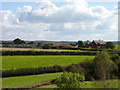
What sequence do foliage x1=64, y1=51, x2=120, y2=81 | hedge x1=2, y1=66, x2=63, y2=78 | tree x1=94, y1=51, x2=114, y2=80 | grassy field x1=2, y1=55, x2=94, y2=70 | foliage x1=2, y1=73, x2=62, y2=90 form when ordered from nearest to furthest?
foliage x1=2, y1=73, x2=62, y2=90, tree x1=94, y1=51, x2=114, y2=80, foliage x1=64, y1=51, x2=120, y2=81, hedge x1=2, y1=66, x2=63, y2=78, grassy field x1=2, y1=55, x2=94, y2=70

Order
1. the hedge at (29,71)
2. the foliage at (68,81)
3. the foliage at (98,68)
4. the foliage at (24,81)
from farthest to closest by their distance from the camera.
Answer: the hedge at (29,71) < the foliage at (98,68) < the foliage at (24,81) < the foliage at (68,81)

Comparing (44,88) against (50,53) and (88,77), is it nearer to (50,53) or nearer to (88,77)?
(88,77)

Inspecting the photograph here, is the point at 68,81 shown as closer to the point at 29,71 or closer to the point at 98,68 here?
the point at 98,68

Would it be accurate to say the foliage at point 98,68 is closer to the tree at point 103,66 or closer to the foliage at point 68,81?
the tree at point 103,66

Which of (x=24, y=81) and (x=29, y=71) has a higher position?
(x=29, y=71)

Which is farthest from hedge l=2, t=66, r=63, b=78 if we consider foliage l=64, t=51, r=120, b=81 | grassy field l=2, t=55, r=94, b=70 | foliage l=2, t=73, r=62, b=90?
foliage l=64, t=51, r=120, b=81

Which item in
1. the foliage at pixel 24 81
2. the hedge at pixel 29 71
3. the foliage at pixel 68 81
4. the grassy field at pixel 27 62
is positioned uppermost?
the foliage at pixel 68 81

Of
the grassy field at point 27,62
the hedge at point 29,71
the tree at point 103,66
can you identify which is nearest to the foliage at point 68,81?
the tree at point 103,66

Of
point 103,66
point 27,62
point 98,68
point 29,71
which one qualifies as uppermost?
point 103,66

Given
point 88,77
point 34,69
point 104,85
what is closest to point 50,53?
point 34,69

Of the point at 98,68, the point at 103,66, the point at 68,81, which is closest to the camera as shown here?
the point at 68,81

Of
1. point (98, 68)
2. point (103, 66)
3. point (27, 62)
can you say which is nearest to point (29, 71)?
point (27, 62)

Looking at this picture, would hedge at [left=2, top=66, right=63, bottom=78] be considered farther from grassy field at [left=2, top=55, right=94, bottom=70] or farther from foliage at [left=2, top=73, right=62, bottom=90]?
grassy field at [left=2, top=55, right=94, bottom=70]

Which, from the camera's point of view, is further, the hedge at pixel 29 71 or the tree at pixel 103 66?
the hedge at pixel 29 71
